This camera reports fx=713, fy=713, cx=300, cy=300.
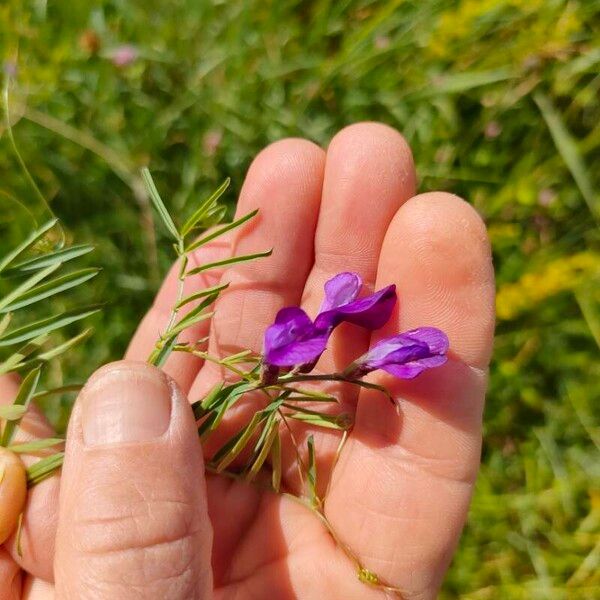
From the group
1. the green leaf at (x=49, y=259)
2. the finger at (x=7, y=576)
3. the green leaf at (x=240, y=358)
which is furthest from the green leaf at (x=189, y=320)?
the finger at (x=7, y=576)

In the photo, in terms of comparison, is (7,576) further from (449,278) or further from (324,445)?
(449,278)

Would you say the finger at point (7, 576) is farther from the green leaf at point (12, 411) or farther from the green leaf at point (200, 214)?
the green leaf at point (200, 214)

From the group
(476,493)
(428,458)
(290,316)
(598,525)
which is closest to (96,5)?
(290,316)


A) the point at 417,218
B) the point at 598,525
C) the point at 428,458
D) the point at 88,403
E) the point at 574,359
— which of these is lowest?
the point at 598,525

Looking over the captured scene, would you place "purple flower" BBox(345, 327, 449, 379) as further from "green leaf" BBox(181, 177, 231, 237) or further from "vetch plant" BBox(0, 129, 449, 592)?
"green leaf" BBox(181, 177, 231, 237)

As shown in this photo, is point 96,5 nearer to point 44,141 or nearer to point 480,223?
point 44,141

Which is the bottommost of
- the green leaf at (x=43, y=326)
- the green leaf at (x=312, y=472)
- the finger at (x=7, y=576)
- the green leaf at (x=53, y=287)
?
the finger at (x=7, y=576)
